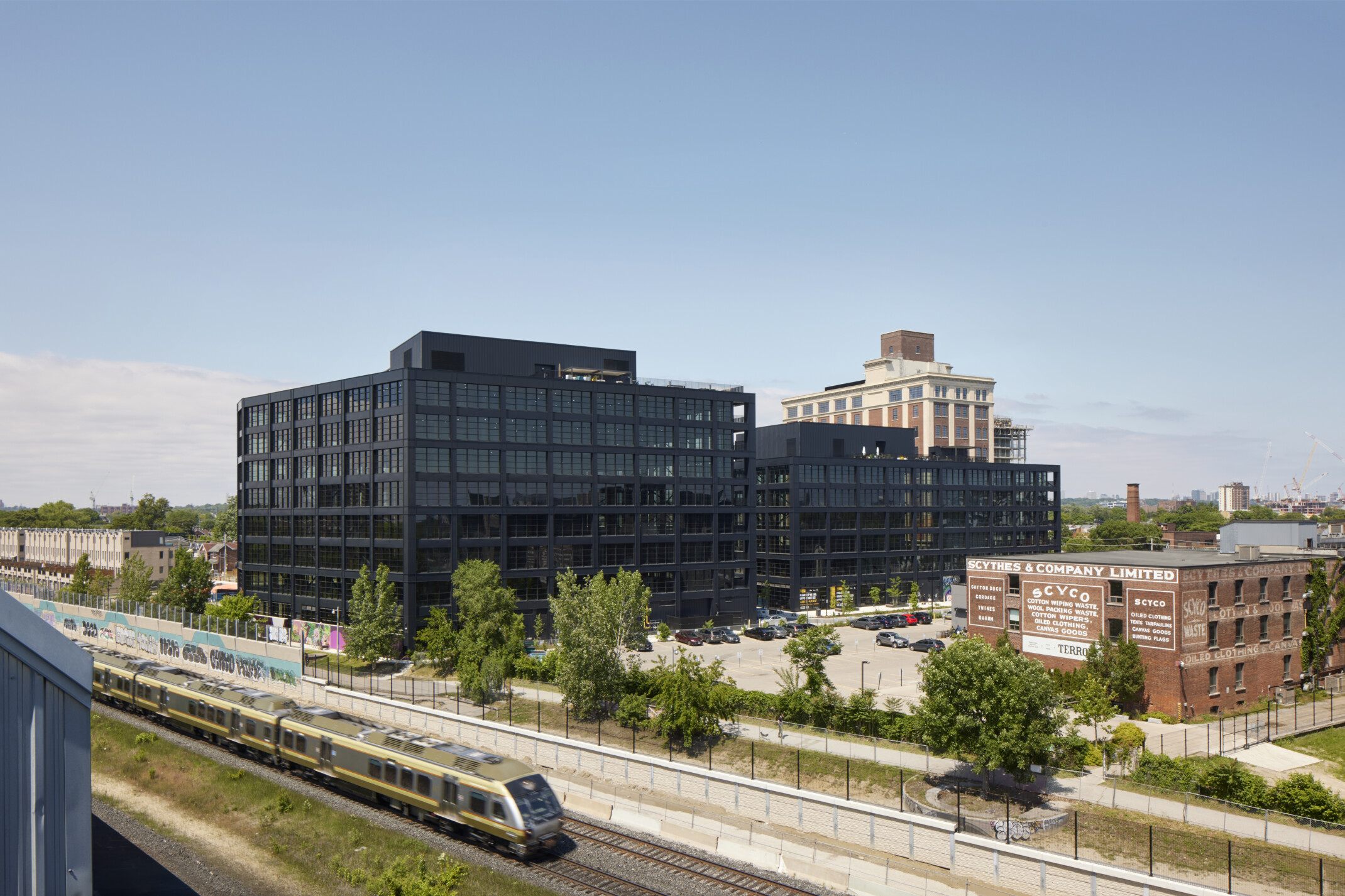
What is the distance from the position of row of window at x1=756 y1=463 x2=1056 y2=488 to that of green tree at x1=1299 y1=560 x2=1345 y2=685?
58.3 metres

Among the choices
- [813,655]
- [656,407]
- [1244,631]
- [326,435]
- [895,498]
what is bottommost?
[1244,631]

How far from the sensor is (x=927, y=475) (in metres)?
129

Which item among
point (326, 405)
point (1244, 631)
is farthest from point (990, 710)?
point (326, 405)

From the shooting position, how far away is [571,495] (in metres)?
91.8

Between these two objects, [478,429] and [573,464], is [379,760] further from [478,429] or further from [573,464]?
[573,464]

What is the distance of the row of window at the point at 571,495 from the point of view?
8456 cm

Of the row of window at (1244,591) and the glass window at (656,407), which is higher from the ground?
the glass window at (656,407)

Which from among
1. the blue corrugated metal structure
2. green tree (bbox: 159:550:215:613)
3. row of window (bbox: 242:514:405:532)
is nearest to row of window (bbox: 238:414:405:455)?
row of window (bbox: 242:514:405:532)

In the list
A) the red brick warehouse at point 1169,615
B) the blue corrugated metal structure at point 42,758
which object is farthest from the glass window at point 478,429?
the blue corrugated metal structure at point 42,758

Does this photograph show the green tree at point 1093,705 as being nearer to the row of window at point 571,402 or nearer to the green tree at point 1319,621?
the green tree at point 1319,621

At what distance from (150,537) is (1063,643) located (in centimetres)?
15504

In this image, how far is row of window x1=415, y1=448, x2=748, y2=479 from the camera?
279 ft

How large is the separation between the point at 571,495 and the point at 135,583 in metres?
53.9

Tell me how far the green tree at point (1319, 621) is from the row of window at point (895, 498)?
57.6 m
